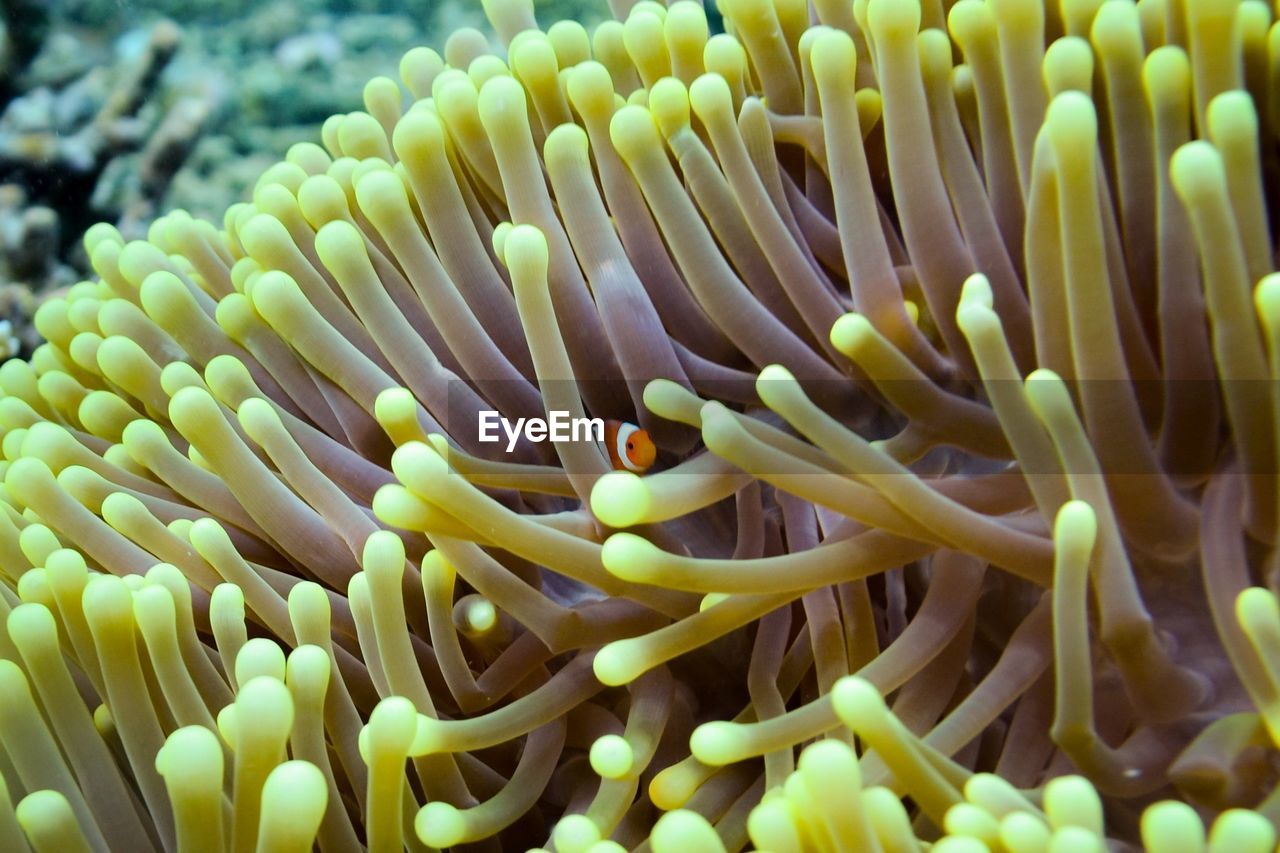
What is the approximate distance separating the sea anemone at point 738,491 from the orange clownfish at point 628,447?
0.04 meters

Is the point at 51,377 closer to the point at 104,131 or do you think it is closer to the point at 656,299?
the point at 656,299

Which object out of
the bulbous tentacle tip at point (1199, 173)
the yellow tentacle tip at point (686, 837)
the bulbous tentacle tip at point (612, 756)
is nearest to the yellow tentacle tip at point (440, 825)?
the bulbous tentacle tip at point (612, 756)

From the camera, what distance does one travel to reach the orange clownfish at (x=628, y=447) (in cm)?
83

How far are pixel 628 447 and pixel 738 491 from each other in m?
0.10

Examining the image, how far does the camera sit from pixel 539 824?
0.85 m

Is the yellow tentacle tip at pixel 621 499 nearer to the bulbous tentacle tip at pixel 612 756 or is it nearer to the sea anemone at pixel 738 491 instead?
the sea anemone at pixel 738 491

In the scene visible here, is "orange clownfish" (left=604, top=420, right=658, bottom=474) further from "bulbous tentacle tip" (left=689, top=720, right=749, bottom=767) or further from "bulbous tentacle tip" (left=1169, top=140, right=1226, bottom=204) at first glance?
"bulbous tentacle tip" (left=1169, top=140, right=1226, bottom=204)

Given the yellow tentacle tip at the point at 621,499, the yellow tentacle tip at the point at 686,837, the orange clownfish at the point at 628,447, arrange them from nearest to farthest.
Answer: the yellow tentacle tip at the point at 686,837 → the yellow tentacle tip at the point at 621,499 → the orange clownfish at the point at 628,447

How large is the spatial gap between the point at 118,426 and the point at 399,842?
713 millimetres

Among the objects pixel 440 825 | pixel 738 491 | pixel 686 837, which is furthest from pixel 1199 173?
pixel 440 825

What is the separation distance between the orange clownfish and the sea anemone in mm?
40

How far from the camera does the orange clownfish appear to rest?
2.71 ft

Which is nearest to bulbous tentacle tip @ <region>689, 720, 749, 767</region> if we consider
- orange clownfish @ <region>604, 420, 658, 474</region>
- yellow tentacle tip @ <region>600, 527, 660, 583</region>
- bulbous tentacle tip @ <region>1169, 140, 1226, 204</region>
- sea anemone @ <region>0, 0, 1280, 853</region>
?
sea anemone @ <region>0, 0, 1280, 853</region>

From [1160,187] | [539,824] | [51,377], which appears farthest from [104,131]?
[1160,187]
